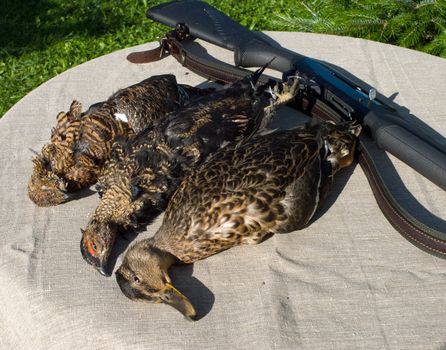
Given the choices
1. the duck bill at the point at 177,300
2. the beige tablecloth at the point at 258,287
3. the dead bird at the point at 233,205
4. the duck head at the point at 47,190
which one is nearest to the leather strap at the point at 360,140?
the beige tablecloth at the point at 258,287

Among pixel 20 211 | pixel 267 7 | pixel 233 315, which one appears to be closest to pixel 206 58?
pixel 20 211

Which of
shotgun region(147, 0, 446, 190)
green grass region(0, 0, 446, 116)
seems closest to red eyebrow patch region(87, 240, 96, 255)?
shotgun region(147, 0, 446, 190)

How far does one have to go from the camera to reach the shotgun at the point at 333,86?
2.72 meters

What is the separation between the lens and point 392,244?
254 centimetres

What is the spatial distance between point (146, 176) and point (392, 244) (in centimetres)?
119

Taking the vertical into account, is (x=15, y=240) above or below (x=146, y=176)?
below

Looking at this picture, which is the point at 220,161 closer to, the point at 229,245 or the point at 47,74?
the point at 229,245

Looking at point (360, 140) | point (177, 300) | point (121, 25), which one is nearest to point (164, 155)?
point (177, 300)

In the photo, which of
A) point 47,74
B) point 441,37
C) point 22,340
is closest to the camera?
point 22,340

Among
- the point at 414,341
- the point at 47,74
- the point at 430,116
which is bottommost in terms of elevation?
the point at 47,74

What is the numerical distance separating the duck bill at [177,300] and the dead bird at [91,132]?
0.84 m

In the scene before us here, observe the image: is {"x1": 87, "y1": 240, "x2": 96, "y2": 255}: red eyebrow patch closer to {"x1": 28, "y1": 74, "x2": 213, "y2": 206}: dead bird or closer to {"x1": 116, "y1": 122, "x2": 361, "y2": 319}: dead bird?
{"x1": 116, "y1": 122, "x2": 361, "y2": 319}: dead bird

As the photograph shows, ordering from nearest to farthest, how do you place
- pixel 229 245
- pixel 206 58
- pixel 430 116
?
pixel 229 245 < pixel 430 116 < pixel 206 58

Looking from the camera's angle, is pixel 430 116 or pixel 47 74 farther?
pixel 47 74
